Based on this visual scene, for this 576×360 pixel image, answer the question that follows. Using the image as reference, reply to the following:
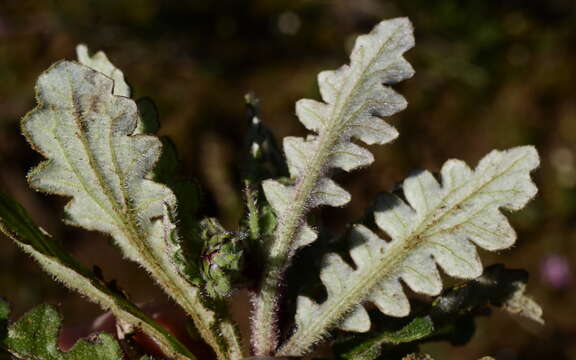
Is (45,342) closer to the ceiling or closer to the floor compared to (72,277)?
closer to the floor

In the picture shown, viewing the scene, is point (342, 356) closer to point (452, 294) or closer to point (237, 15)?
point (452, 294)

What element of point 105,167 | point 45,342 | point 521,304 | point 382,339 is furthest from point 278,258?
point 521,304

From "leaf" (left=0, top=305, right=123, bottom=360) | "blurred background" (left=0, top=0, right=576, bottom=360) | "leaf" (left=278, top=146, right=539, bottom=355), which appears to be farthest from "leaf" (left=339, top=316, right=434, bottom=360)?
"blurred background" (left=0, top=0, right=576, bottom=360)

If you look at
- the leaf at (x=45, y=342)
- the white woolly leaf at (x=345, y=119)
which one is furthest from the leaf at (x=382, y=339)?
the leaf at (x=45, y=342)

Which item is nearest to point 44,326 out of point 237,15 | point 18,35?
point 237,15

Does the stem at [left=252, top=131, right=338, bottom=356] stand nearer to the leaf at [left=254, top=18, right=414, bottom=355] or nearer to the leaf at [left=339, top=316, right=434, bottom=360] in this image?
the leaf at [left=254, top=18, right=414, bottom=355]

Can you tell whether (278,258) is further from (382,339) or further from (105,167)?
(105,167)
